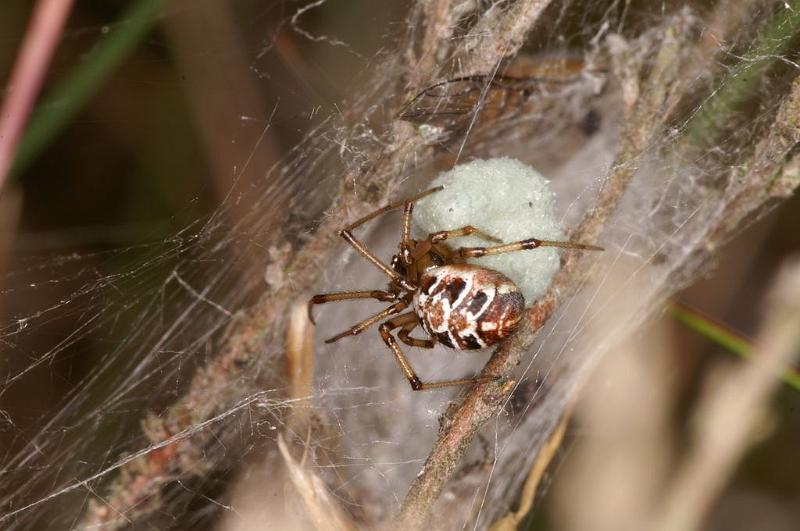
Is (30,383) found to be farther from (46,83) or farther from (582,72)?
(582,72)

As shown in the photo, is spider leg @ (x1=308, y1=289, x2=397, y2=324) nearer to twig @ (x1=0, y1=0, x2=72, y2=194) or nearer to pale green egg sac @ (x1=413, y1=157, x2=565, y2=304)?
pale green egg sac @ (x1=413, y1=157, x2=565, y2=304)

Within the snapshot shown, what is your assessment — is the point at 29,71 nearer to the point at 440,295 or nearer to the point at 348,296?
the point at 348,296

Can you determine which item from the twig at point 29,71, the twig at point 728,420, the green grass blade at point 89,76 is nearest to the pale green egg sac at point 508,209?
the twig at point 728,420

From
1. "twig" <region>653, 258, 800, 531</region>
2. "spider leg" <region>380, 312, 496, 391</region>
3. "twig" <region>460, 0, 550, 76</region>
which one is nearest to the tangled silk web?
"twig" <region>460, 0, 550, 76</region>

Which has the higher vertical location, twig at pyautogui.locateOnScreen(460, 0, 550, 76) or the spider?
twig at pyautogui.locateOnScreen(460, 0, 550, 76)

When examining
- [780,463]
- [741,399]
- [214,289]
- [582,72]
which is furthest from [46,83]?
[780,463]

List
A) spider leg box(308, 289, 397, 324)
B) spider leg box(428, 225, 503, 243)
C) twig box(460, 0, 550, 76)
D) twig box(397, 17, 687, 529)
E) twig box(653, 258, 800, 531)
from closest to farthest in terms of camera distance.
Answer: twig box(397, 17, 687, 529), twig box(460, 0, 550, 76), spider leg box(428, 225, 503, 243), spider leg box(308, 289, 397, 324), twig box(653, 258, 800, 531)
